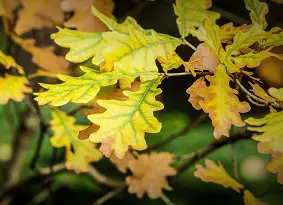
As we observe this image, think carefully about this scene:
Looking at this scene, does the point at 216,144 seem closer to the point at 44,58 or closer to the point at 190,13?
the point at 190,13

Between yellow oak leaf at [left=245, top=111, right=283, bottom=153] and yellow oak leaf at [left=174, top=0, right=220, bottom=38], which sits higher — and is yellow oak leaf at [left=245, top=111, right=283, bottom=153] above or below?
below

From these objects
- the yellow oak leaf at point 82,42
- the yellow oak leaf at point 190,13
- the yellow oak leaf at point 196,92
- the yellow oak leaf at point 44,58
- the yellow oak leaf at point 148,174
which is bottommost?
the yellow oak leaf at point 148,174

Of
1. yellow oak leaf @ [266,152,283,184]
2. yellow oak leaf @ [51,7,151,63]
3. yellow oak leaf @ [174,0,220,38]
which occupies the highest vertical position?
yellow oak leaf @ [174,0,220,38]

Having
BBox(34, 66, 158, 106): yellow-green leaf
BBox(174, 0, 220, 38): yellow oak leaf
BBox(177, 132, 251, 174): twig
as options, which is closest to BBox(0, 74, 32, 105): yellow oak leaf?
BBox(34, 66, 158, 106): yellow-green leaf

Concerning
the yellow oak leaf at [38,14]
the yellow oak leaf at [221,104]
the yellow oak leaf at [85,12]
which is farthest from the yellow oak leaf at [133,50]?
the yellow oak leaf at [38,14]

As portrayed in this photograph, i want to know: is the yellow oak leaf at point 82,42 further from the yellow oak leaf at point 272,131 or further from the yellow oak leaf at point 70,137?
the yellow oak leaf at point 70,137

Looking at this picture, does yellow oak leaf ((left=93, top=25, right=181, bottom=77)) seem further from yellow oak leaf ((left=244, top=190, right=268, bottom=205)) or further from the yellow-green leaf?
yellow oak leaf ((left=244, top=190, right=268, bottom=205))

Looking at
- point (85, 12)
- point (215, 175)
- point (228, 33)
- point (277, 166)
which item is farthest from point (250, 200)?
point (85, 12)
